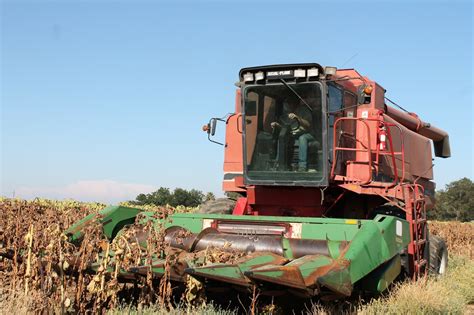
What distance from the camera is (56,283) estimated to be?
4.05 meters

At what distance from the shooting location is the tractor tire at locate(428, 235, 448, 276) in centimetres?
700

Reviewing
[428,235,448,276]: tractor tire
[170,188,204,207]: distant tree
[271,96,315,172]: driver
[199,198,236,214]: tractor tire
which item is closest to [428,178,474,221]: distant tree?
[170,188,204,207]: distant tree

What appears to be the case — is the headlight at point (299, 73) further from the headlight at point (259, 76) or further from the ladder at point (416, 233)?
the ladder at point (416, 233)

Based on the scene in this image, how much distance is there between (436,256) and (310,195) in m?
1.96

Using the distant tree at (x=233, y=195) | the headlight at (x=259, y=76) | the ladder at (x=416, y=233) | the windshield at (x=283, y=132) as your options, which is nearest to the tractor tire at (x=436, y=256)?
the ladder at (x=416, y=233)

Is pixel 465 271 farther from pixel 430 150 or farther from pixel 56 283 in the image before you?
pixel 56 283

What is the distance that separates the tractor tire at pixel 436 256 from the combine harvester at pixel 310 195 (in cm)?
3

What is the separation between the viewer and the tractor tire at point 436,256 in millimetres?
7000

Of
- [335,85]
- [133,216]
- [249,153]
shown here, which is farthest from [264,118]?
[133,216]

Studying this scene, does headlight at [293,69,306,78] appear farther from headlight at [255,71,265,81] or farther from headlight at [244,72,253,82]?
headlight at [244,72,253,82]

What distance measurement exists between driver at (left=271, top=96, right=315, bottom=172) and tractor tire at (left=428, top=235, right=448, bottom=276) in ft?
6.70

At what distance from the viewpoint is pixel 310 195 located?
6883 millimetres

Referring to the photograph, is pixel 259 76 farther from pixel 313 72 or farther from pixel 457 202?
pixel 457 202

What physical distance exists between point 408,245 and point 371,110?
7.05 feet
